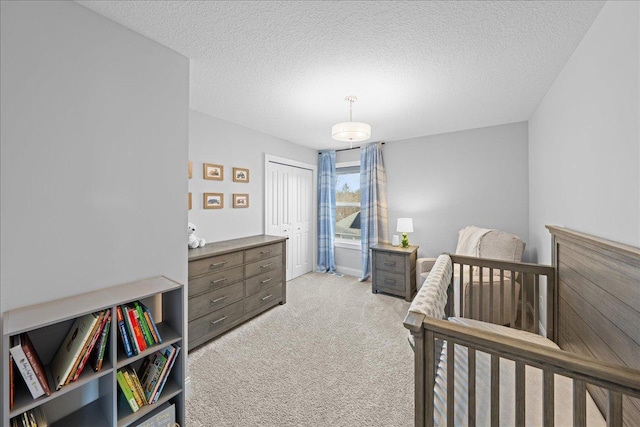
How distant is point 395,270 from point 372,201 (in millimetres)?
1225

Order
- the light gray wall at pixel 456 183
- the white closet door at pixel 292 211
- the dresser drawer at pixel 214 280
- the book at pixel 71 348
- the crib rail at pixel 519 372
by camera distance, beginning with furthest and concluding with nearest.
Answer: the white closet door at pixel 292 211 < the light gray wall at pixel 456 183 < the dresser drawer at pixel 214 280 < the book at pixel 71 348 < the crib rail at pixel 519 372

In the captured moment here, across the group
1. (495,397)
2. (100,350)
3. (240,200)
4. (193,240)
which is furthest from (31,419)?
(240,200)

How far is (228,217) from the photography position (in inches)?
130

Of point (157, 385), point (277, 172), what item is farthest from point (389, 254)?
point (157, 385)

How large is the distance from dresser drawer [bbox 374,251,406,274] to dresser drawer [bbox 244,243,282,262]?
58.7 inches

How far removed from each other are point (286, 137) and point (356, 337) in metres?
2.99

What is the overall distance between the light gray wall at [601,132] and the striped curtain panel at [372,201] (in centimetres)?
230

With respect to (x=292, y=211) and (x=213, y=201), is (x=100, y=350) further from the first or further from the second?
(x=292, y=211)

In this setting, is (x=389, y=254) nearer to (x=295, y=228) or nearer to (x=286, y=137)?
(x=295, y=228)

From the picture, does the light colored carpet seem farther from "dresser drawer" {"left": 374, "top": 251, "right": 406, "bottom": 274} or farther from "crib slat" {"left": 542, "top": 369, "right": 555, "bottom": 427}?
"crib slat" {"left": 542, "top": 369, "right": 555, "bottom": 427}

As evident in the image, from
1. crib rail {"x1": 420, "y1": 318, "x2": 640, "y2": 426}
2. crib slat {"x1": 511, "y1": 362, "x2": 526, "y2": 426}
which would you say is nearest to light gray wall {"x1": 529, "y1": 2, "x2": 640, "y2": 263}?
crib rail {"x1": 420, "y1": 318, "x2": 640, "y2": 426}

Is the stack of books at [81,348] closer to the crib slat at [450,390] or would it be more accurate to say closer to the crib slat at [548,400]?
the crib slat at [450,390]

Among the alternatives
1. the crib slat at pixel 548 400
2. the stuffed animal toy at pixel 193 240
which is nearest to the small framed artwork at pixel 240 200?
the stuffed animal toy at pixel 193 240

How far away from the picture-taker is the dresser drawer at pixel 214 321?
7.54ft
